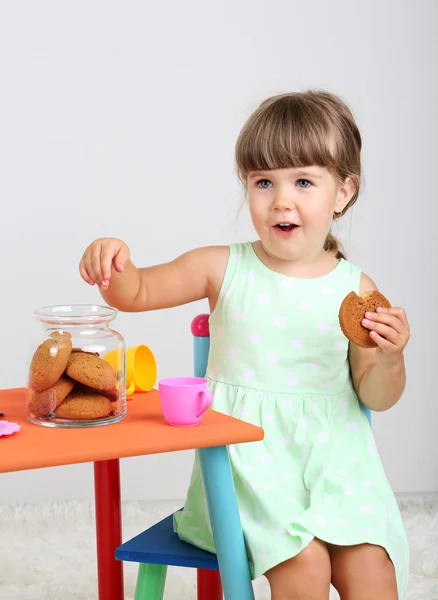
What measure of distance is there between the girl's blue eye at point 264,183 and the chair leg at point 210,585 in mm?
604

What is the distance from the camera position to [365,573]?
1176 mm

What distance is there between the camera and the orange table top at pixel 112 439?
91 centimetres

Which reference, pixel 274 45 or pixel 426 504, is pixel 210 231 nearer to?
pixel 274 45

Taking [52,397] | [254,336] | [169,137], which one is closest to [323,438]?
[254,336]

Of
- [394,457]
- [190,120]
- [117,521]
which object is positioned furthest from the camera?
[394,457]

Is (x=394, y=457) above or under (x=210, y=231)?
under

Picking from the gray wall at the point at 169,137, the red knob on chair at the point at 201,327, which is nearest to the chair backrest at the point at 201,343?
the red knob on chair at the point at 201,327

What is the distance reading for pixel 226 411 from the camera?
1340 mm

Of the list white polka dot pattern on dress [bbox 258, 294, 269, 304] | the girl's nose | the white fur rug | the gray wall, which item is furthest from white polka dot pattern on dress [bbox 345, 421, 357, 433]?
the gray wall

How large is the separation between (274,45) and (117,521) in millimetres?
1403

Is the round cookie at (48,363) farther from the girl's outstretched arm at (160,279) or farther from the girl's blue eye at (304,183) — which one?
the girl's blue eye at (304,183)

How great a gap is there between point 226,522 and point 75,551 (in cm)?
105

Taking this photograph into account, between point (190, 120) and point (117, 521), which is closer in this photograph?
point (117, 521)

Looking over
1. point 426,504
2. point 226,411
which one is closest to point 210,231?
point 426,504
